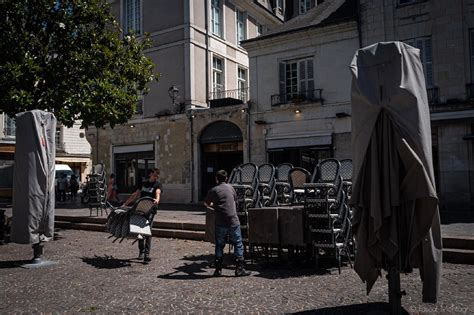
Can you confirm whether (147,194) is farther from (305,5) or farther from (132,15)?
(305,5)

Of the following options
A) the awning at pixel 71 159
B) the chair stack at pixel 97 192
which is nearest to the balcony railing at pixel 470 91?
the chair stack at pixel 97 192

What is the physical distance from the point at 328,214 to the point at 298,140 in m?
10.9

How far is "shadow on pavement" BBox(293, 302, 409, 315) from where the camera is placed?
487cm

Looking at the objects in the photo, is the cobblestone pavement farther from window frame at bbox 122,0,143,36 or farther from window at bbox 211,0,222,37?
window frame at bbox 122,0,143,36

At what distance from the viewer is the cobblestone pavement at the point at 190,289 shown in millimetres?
5207

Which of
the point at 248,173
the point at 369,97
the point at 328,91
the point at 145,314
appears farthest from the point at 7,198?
the point at 369,97

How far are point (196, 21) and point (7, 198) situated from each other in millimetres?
14871

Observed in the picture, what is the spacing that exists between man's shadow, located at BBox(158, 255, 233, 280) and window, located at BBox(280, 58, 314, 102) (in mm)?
10585

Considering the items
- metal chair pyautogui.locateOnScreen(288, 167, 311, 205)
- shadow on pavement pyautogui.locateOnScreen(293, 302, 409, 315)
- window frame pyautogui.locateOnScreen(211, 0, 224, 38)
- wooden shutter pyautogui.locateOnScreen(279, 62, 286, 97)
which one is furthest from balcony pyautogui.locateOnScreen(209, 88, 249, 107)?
shadow on pavement pyautogui.locateOnScreen(293, 302, 409, 315)

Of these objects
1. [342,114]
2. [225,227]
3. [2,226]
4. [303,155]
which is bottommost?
[2,226]

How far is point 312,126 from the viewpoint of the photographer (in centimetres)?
1731

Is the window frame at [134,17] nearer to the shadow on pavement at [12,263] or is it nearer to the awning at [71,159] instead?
the shadow on pavement at [12,263]

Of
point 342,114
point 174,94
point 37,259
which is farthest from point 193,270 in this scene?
point 174,94

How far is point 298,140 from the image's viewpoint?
57.6 ft
